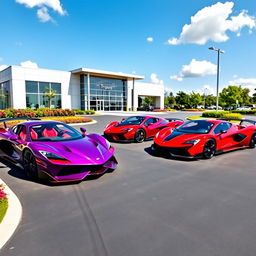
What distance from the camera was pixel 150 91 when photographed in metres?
52.8

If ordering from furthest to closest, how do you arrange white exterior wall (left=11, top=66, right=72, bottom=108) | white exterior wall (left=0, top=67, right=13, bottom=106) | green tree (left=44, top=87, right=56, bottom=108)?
green tree (left=44, top=87, right=56, bottom=108) < white exterior wall (left=0, top=67, right=13, bottom=106) < white exterior wall (left=11, top=66, right=72, bottom=108)

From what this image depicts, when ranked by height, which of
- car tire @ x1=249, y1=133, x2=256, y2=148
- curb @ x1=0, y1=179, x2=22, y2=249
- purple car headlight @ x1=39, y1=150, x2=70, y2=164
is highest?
purple car headlight @ x1=39, y1=150, x2=70, y2=164

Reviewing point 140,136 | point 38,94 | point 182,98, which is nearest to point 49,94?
point 38,94

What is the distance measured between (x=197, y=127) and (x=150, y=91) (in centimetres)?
4695

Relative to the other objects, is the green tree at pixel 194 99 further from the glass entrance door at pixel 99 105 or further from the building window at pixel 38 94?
the building window at pixel 38 94

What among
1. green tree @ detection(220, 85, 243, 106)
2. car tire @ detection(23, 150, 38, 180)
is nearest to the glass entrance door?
green tree @ detection(220, 85, 243, 106)

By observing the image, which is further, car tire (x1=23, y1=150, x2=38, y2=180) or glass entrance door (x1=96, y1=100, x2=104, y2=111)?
glass entrance door (x1=96, y1=100, x2=104, y2=111)

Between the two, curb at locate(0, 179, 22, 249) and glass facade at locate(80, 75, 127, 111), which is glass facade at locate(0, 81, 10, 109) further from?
curb at locate(0, 179, 22, 249)

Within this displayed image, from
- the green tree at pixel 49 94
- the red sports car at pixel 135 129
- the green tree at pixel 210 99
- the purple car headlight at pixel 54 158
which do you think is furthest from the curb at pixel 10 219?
the green tree at pixel 210 99

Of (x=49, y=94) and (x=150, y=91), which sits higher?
(x=150, y=91)

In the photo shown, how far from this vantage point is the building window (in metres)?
32.2

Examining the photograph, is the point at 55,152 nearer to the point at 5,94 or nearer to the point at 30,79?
the point at 30,79

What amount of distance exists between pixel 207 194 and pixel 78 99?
36135 millimetres

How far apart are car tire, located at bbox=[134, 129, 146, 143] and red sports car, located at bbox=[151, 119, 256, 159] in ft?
5.63
